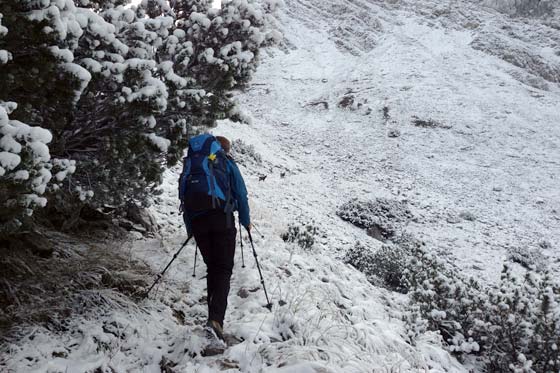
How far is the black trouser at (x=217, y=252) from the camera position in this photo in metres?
3.53

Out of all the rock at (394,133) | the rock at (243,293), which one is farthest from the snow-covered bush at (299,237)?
the rock at (394,133)

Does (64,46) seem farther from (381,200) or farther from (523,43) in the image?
(523,43)

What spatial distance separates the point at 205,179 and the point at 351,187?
44.1ft

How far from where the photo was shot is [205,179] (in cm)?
357

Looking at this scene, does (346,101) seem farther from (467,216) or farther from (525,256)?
(525,256)

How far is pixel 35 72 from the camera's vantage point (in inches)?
101

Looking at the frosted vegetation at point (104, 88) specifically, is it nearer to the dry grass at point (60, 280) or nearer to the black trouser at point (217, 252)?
the dry grass at point (60, 280)

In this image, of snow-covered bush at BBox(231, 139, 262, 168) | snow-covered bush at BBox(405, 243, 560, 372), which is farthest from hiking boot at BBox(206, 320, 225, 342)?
snow-covered bush at BBox(231, 139, 262, 168)

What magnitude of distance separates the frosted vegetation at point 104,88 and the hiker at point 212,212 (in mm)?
361

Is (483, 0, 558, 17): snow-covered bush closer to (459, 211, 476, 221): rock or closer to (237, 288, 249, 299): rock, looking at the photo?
(459, 211, 476, 221): rock

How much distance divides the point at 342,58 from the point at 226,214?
32.9 meters

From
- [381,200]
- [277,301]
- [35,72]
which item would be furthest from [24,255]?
[381,200]

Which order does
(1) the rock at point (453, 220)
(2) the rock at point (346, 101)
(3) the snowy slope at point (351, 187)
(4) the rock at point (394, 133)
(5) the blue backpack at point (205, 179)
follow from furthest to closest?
(2) the rock at point (346, 101) < (4) the rock at point (394, 133) < (1) the rock at point (453, 220) < (5) the blue backpack at point (205, 179) < (3) the snowy slope at point (351, 187)

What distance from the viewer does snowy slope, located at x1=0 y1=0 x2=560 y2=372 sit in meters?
3.40
